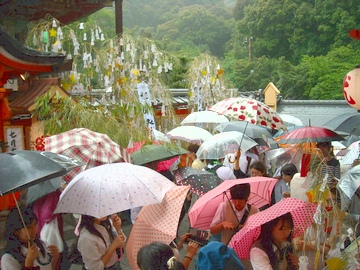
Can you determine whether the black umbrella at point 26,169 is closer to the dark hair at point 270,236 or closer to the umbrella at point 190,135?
the dark hair at point 270,236

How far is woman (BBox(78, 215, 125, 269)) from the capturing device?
3.68m

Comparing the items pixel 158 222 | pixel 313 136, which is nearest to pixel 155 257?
pixel 158 222

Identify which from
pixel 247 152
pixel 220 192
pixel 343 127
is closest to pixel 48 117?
pixel 247 152

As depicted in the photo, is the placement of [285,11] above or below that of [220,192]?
above

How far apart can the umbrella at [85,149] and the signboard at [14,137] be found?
311cm

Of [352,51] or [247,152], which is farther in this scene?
[352,51]

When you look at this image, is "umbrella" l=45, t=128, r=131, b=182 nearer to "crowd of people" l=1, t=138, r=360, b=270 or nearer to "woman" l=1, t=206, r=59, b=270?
"crowd of people" l=1, t=138, r=360, b=270

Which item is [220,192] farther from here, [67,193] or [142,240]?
[67,193]

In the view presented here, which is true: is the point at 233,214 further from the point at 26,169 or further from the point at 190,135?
the point at 190,135

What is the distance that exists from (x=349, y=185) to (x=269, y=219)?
1.35 meters

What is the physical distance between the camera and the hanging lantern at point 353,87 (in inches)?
229

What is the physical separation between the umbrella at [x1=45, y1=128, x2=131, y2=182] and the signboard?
10.2 ft

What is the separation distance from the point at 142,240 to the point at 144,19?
7025 centimetres

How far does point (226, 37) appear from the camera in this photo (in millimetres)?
62125
